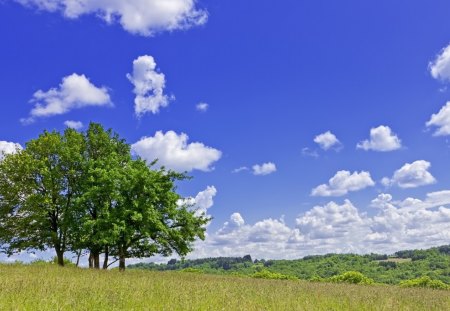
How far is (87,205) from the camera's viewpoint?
3366cm

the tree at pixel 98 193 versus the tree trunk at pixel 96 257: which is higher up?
the tree at pixel 98 193

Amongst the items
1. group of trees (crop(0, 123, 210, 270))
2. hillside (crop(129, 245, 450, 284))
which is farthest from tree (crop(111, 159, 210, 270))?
hillside (crop(129, 245, 450, 284))

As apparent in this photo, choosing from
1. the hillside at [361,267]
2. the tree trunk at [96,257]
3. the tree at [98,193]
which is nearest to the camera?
the tree at [98,193]

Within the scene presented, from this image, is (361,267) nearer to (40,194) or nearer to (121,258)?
(121,258)

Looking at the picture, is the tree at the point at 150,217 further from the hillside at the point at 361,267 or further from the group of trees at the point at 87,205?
the hillside at the point at 361,267

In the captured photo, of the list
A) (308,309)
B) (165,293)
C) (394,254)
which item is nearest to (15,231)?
(165,293)

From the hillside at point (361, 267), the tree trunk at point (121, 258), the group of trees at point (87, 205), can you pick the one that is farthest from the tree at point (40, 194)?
the hillside at point (361, 267)

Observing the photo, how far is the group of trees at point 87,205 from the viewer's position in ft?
105

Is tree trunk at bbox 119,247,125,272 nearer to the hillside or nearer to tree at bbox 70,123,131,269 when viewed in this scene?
tree at bbox 70,123,131,269

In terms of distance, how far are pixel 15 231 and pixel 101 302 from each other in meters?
29.4

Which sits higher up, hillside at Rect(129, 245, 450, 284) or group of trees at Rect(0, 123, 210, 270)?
group of trees at Rect(0, 123, 210, 270)

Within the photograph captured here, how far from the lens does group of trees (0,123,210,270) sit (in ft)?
105

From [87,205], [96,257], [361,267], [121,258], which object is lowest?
[361,267]

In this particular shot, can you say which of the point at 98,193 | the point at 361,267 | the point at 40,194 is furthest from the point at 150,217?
the point at 361,267
